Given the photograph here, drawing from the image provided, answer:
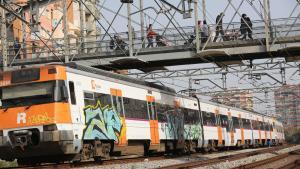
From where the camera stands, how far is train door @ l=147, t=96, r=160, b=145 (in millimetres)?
20908

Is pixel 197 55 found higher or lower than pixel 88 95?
higher

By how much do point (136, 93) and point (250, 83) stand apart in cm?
2819

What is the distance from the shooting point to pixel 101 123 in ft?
55.5

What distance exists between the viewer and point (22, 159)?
16391 millimetres

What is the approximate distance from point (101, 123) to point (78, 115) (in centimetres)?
159

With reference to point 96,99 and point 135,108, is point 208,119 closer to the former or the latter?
point 135,108

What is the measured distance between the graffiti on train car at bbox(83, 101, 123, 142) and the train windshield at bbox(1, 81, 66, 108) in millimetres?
1427

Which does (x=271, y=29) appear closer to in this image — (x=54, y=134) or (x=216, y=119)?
(x=216, y=119)

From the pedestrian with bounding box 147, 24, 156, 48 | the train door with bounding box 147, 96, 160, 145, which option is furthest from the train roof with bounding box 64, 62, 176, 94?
the pedestrian with bounding box 147, 24, 156, 48

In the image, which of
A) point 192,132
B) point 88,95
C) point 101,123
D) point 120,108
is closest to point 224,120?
point 192,132

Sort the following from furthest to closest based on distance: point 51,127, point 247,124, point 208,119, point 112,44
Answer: point 247,124, point 208,119, point 112,44, point 51,127

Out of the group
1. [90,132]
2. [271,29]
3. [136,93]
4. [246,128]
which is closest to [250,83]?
[246,128]

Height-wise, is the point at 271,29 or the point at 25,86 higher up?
the point at 271,29

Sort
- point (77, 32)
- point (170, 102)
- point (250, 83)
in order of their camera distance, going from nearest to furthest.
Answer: point (170, 102) < point (250, 83) < point (77, 32)
